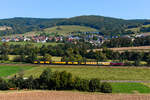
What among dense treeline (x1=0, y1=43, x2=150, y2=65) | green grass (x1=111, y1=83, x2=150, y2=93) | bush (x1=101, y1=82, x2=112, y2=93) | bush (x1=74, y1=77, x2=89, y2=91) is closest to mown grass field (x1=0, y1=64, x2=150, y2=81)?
green grass (x1=111, y1=83, x2=150, y2=93)

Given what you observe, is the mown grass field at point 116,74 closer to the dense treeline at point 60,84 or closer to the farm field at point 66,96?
the dense treeline at point 60,84

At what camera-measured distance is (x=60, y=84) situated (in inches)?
1289

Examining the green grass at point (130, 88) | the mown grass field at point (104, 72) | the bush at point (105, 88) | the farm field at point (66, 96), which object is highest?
the bush at point (105, 88)

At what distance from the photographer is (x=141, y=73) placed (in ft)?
150

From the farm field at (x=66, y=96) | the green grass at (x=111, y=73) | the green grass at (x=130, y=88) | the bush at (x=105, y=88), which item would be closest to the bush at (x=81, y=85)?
the farm field at (x=66, y=96)

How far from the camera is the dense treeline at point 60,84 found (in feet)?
104

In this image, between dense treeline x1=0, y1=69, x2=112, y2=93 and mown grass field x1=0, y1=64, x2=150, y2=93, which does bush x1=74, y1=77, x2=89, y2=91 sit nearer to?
dense treeline x1=0, y1=69, x2=112, y2=93

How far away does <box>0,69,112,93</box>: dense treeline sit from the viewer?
31641 millimetres

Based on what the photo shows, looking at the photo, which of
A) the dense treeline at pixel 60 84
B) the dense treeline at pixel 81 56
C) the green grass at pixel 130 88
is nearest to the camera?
the dense treeline at pixel 60 84

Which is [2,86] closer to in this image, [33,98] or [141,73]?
[33,98]

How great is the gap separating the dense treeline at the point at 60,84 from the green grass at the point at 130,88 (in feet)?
8.95

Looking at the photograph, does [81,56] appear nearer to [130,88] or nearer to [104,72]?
[104,72]

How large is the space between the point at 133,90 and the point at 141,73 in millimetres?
13950

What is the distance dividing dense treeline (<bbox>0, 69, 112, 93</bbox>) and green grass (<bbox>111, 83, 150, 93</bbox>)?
2727 mm
